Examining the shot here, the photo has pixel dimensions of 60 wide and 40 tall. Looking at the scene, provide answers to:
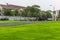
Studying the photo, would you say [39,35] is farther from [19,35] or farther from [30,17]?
[30,17]

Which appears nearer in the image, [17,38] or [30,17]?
[17,38]

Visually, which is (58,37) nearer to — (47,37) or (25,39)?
(47,37)

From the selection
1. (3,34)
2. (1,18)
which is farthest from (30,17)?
(3,34)

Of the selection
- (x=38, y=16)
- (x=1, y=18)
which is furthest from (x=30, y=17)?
(x=1, y=18)

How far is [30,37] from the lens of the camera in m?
5.58

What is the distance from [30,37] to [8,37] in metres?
0.56

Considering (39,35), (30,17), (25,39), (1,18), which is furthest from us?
(30,17)

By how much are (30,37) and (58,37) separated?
2.31 ft

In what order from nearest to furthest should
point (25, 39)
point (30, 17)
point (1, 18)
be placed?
1. point (25, 39)
2. point (1, 18)
3. point (30, 17)

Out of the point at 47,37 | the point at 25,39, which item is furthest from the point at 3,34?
the point at 47,37

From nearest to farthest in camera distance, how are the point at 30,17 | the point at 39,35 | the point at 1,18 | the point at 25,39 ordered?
the point at 25,39 < the point at 39,35 < the point at 1,18 < the point at 30,17

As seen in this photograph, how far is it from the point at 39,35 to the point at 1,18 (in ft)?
217

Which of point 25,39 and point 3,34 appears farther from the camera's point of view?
→ point 3,34

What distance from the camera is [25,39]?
17.8ft
